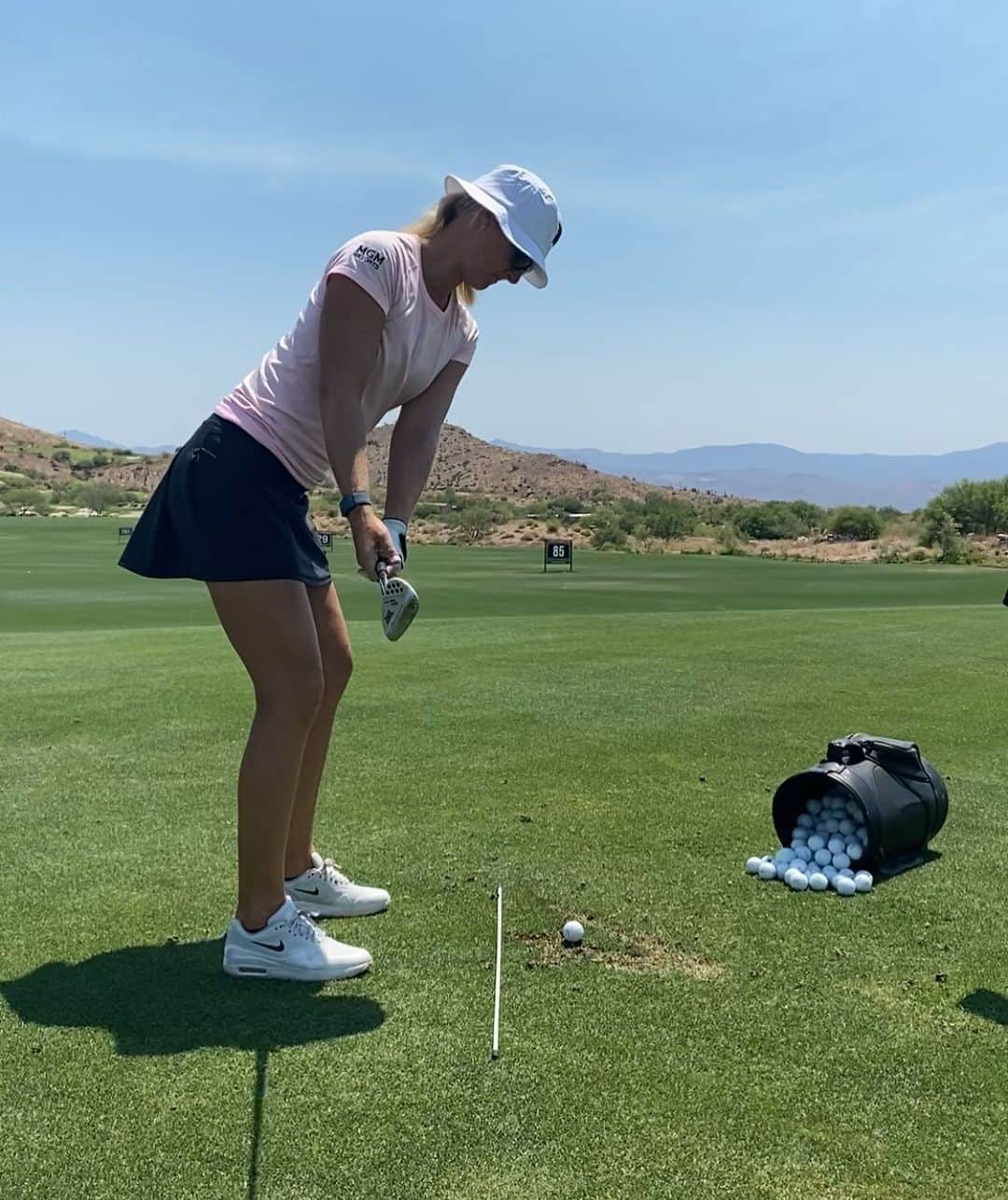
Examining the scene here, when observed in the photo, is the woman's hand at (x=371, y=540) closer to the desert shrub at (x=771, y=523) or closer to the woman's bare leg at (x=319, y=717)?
the woman's bare leg at (x=319, y=717)

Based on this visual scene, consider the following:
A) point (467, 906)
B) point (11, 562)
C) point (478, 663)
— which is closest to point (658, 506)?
point (11, 562)

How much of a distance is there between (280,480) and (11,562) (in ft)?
116

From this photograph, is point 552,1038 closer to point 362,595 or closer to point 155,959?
point 155,959

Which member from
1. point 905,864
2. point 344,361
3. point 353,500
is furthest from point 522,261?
point 905,864

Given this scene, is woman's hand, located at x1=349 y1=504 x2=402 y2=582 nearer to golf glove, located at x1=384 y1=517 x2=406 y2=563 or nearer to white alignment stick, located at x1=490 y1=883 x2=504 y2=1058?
golf glove, located at x1=384 y1=517 x2=406 y2=563

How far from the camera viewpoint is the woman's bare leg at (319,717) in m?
3.54

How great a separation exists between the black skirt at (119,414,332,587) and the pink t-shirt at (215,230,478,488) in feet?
0.18

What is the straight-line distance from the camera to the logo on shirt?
3041 mm

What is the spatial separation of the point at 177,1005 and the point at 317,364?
5.74 feet

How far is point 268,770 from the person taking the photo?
320cm

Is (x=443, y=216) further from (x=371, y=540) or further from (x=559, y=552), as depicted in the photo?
(x=559, y=552)

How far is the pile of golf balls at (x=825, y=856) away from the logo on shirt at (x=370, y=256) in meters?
2.41

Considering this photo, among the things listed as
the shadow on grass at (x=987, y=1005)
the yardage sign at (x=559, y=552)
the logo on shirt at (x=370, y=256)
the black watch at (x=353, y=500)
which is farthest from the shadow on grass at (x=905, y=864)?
the yardage sign at (x=559, y=552)

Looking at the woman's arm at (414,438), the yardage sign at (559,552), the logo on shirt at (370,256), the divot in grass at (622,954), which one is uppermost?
the logo on shirt at (370,256)
